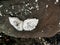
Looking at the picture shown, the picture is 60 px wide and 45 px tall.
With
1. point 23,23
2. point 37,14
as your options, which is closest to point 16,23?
point 23,23

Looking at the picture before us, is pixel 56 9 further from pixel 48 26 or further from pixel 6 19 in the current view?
pixel 6 19

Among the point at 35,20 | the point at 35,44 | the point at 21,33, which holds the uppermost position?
the point at 35,20

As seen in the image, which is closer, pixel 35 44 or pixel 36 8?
pixel 36 8

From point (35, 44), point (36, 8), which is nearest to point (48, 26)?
point (36, 8)

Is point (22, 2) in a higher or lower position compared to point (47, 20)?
higher
